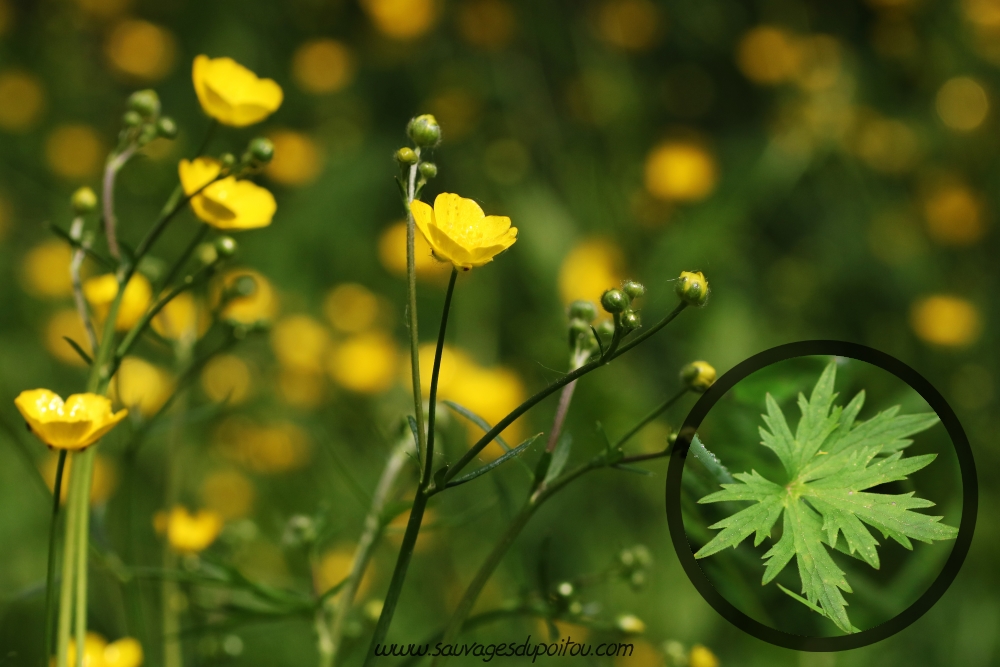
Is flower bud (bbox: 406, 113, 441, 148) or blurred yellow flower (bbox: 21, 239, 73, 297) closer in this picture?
flower bud (bbox: 406, 113, 441, 148)

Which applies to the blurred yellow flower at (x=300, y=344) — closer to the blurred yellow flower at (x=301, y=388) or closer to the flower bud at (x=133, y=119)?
the blurred yellow flower at (x=301, y=388)

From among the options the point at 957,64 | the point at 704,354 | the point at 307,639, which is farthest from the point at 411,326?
the point at 957,64

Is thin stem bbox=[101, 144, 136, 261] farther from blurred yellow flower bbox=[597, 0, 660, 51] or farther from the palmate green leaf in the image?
blurred yellow flower bbox=[597, 0, 660, 51]

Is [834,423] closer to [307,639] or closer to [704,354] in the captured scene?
[307,639]

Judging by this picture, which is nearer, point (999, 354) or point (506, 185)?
point (999, 354)

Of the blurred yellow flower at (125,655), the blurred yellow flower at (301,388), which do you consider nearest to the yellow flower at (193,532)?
the blurred yellow flower at (125,655)

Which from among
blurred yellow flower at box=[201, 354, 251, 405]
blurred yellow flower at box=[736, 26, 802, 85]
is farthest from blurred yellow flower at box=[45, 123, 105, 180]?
blurred yellow flower at box=[736, 26, 802, 85]
